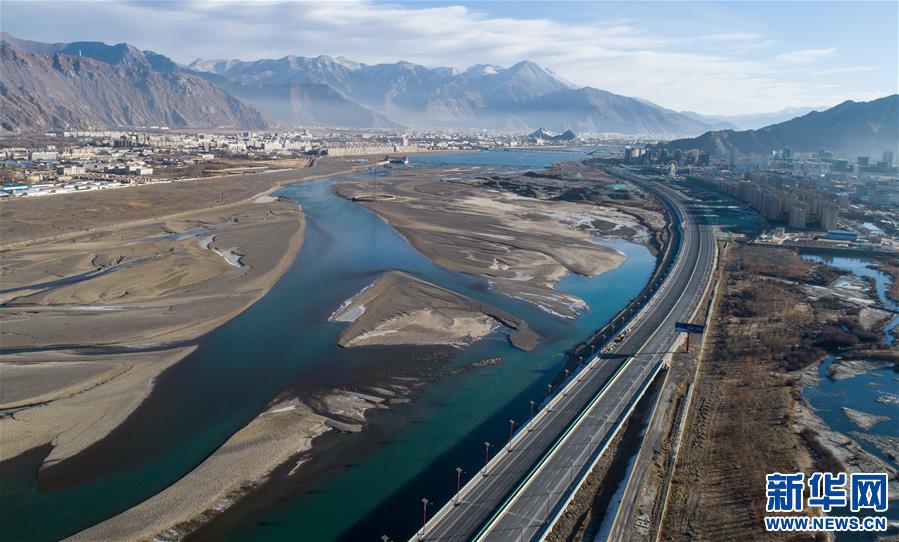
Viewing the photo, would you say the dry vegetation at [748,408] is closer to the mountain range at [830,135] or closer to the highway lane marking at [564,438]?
the highway lane marking at [564,438]

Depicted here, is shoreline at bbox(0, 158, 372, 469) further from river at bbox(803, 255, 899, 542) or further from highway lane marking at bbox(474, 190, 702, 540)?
river at bbox(803, 255, 899, 542)

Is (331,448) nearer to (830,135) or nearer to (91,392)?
(91,392)

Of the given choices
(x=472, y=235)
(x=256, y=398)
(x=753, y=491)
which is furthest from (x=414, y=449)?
(x=472, y=235)

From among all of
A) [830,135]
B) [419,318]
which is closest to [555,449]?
[419,318]

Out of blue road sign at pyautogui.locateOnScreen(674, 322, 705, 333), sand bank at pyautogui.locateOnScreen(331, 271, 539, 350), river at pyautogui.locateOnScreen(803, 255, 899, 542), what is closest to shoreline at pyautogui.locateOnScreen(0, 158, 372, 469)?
sand bank at pyautogui.locateOnScreen(331, 271, 539, 350)

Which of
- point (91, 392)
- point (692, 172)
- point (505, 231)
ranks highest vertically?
point (692, 172)

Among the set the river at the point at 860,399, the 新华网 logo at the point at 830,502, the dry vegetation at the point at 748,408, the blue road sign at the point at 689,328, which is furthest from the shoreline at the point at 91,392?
the river at the point at 860,399
